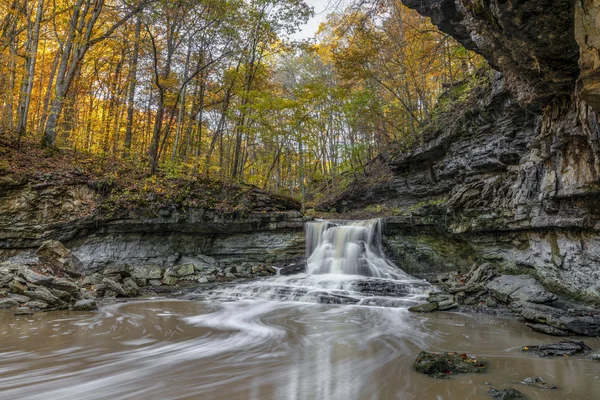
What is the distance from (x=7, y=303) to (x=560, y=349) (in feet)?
30.3

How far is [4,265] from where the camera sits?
777 centimetres

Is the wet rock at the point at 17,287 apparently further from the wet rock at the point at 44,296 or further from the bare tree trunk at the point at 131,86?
the bare tree trunk at the point at 131,86

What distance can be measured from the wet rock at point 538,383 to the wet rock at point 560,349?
1110 millimetres

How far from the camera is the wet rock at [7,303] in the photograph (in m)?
5.89

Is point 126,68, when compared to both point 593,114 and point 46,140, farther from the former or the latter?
point 593,114

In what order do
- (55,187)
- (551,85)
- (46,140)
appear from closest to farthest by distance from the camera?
(551,85), (55,187), (46,140)

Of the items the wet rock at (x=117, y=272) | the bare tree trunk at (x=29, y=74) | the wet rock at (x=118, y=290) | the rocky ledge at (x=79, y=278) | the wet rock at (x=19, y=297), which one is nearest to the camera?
the wet rock at (x=19, y=297)

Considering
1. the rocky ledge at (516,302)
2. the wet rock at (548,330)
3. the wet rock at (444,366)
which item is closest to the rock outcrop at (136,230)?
the rocky ledge at (516,302)

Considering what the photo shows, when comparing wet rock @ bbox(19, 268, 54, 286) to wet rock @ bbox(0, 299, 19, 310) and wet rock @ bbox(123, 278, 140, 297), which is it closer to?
wet rock @ bbox(0, 299, 19, 310)

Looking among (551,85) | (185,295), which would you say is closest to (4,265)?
(185,295)

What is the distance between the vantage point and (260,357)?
3865mm

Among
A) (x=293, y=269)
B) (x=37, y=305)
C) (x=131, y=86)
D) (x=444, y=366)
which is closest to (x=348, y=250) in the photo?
(x=293, y=269)

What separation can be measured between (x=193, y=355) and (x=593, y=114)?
7.46 m

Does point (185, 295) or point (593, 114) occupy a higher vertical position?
point (593, 114)
